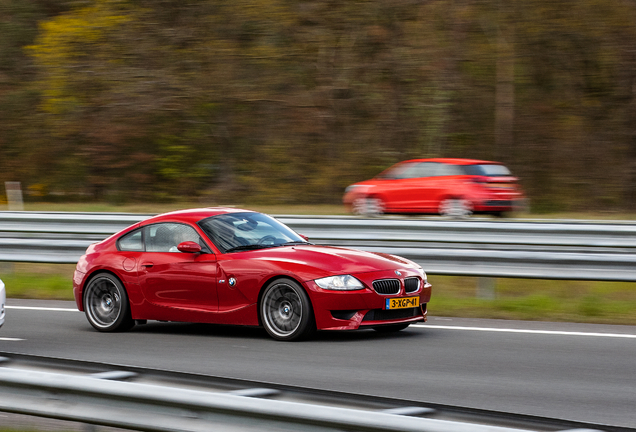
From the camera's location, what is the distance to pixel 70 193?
31453mm

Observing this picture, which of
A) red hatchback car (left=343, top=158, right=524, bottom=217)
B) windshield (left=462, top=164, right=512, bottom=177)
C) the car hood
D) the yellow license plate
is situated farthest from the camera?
windshield (left=462, top=164, right=512, bottom=177)

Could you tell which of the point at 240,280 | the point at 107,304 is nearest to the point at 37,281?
the point at 107,304

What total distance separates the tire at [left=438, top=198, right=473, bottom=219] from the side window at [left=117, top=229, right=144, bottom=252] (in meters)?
11.2

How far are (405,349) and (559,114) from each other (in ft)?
66.0

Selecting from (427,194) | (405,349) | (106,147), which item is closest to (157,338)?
(405,349)

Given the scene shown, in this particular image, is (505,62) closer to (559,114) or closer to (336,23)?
(559,114)

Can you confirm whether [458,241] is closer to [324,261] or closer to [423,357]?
[324,261]

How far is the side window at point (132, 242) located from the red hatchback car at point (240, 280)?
0.01 m

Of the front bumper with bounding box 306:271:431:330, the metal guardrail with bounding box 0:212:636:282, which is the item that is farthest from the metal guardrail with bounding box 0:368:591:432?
the metal guardrail with bounding box 0:212:636:282

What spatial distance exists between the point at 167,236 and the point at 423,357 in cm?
316

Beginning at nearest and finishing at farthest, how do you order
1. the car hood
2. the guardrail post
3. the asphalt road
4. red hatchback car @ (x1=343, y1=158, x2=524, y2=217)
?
the asphalt road
the car hood
the guardrail post
red hatchback car @ (x1=343, y1=158, x2=524, y2=217)

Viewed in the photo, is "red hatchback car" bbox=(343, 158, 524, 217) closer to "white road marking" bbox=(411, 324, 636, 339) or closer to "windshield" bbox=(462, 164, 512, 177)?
"windshield" bbox=(462, 164, 512, 177)

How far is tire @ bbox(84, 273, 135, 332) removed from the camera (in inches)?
385

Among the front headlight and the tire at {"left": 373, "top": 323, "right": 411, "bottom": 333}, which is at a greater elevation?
the front headlight
